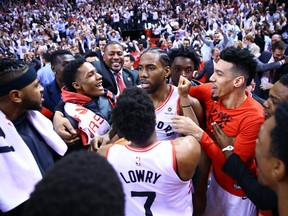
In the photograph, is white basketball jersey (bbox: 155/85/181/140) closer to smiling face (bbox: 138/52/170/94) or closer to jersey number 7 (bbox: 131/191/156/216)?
smiling face (bbox: 138/52/170/94)

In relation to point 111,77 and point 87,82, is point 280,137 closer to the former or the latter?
point 87,82

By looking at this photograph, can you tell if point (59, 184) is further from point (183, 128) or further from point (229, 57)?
point (229, 57)

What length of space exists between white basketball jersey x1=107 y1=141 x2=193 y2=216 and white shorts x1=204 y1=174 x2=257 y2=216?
66cm

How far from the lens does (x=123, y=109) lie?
1731 mm

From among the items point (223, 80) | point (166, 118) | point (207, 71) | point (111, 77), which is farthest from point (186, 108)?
point (207, 71)

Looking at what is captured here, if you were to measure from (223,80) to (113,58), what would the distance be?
1771 millimetres

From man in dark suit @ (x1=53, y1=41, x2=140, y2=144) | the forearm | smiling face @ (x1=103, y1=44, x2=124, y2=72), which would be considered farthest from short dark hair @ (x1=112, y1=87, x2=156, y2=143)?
smiling face @ (x1=103, y1=44, x2=124, y2=72)

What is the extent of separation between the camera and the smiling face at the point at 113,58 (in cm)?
378

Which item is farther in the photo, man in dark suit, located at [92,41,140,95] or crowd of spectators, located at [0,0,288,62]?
crowd of spectators, located at [0,0,288,62]

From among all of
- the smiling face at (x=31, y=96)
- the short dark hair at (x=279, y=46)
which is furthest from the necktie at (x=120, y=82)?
the short dark hair at (x=279, y=46)

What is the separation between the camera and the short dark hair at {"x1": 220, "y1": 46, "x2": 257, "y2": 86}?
242 centimetres

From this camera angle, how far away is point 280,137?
1204mm

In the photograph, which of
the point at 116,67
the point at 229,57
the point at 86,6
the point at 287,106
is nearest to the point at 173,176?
the point at 287,106

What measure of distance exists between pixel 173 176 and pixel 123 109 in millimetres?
468
